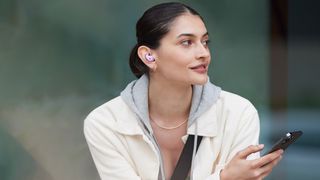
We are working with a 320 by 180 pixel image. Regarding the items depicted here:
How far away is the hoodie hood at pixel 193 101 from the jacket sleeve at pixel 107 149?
0.44 ft

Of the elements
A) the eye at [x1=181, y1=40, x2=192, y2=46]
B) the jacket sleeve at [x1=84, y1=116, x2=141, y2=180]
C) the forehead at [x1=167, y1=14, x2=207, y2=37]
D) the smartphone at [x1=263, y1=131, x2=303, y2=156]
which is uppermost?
the forehead at [x1=167, y1=14, x2=207, y2=37]

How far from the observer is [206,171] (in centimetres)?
260

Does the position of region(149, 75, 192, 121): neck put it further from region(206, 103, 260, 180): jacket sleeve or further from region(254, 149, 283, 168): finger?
region(254, 149, 283, 168): finger

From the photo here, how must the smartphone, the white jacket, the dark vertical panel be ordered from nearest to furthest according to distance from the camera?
1. the smartphone
2. the white jacket
3. the dark vertical panel

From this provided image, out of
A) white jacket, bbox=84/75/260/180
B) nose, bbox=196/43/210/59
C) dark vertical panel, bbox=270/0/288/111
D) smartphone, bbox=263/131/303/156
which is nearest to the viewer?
smartphone, bbox=263/131/303/156

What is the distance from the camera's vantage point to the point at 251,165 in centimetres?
220

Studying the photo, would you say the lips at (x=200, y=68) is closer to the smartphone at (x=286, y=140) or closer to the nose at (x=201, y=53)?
the nose at (x=201, y=53)

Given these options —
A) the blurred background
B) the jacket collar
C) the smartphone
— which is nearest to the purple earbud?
the jacket collar

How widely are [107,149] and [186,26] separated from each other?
1.91 ft

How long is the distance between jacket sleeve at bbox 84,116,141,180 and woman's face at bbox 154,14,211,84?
327 millimetres

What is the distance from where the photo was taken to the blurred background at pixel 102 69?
4.05 meters

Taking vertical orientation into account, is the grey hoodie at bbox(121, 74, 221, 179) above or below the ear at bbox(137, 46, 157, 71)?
below

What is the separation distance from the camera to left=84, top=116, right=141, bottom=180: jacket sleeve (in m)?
2.65

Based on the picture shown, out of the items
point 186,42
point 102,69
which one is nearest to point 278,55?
point 102,69
